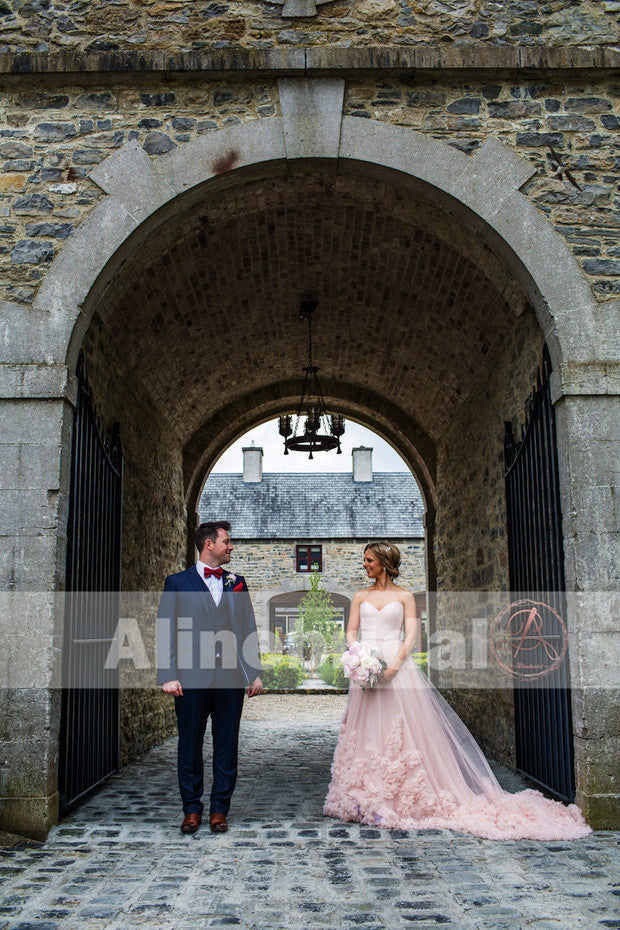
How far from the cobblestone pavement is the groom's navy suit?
1.08ft

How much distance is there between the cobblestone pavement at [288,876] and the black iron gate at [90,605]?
0.47 m

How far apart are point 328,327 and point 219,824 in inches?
237

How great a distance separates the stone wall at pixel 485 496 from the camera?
22.4 feet

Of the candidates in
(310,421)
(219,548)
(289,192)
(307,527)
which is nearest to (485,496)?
(310,421)

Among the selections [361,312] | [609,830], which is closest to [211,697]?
[609,830]

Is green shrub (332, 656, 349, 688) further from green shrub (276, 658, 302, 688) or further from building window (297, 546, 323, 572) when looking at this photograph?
building window (297, 546, 323, 572)

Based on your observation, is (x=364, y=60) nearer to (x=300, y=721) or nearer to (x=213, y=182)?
(x=213, y=182)

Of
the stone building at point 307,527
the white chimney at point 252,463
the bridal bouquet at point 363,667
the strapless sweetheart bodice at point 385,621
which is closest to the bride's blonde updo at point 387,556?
the strapless sweetheart bodice at point 385,621

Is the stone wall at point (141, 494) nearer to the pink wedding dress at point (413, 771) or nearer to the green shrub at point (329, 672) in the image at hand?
the pink wedding dress at point (413, 771)

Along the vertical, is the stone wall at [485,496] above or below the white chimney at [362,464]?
below

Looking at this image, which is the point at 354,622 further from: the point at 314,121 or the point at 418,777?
the point at 314,121

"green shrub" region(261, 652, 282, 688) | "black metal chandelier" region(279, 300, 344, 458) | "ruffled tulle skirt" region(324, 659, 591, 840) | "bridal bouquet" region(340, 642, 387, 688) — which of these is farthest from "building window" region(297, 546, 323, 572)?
"bridal bouquet" region(340, 642, 387, 688)

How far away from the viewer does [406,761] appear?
5.05m

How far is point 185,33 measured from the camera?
5590mm
